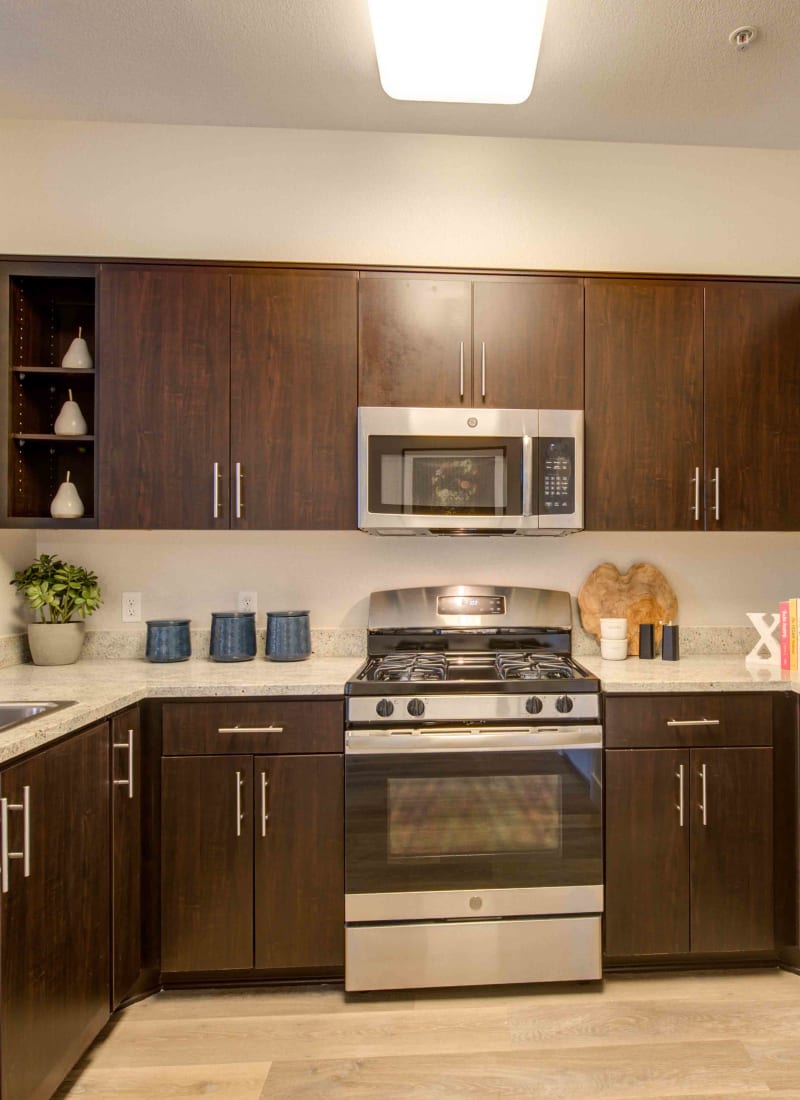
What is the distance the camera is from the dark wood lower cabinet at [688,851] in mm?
2000

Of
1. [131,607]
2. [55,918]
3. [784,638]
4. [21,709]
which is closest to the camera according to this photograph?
[55,918]

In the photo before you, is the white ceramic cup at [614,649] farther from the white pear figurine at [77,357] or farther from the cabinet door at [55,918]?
the white pear figurine at [77,357]

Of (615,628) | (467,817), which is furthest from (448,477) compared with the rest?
(467,817)

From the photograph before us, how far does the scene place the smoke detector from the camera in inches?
78.0

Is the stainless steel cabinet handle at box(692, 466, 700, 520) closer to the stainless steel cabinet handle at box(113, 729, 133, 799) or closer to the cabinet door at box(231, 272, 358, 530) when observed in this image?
the cabinet door at box(231, 272, 358, 530)

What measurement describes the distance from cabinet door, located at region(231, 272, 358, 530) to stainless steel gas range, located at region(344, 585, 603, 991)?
→ 27.7 inches

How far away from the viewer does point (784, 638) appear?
7.52 ft

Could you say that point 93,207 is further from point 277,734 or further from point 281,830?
point 281,830

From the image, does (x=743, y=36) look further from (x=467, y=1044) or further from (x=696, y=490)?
(x=467, y=1044)

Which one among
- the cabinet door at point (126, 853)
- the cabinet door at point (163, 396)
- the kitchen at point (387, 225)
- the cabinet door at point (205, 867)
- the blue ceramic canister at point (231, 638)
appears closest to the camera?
the cabinet door at point (126, 853)

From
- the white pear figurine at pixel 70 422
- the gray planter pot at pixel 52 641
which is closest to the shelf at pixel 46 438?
the white pear figurine at pixel 70 422

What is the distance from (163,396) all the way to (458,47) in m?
1.36

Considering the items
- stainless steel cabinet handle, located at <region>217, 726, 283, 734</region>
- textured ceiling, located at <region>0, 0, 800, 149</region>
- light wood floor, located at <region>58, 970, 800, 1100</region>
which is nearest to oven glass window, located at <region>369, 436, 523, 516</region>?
stainless steel cabinet handle, located at <region>217, 726, 283, 734</region>

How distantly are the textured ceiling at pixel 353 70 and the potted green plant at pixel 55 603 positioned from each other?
1709mm
